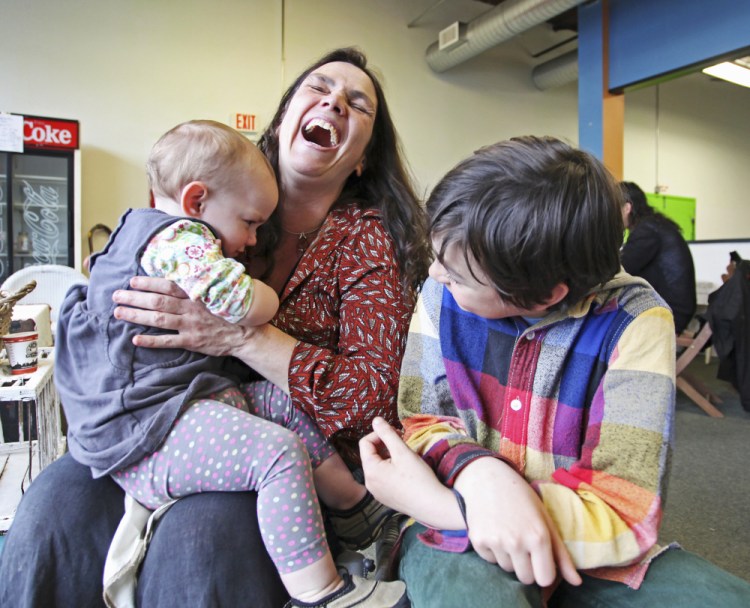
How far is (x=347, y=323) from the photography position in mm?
1163

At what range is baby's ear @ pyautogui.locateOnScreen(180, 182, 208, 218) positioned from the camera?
107cm

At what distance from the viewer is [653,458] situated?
719mm

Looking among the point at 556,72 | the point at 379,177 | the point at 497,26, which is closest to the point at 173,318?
the point at 379,177

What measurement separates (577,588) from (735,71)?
7366 millimetres

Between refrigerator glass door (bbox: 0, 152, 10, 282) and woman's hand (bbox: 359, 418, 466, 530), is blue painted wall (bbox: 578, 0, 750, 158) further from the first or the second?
refrigerator glass door (bbox: 0, 152, 10, 282)

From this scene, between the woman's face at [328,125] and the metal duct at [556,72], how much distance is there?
585 cm

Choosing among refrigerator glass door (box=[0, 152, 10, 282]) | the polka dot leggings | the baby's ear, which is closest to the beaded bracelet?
the polka dot leggings

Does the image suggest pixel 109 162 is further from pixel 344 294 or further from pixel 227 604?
pixel 227 604

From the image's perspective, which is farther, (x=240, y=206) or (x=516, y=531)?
(x=240, y=206)

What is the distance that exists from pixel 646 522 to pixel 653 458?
86mm

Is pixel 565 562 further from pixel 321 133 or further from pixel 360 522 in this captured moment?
pixel 321 133

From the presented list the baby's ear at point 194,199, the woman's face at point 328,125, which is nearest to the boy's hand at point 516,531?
the baby's ear at point 194,199

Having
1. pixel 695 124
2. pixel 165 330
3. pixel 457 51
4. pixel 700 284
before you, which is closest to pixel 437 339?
pixel 165 330

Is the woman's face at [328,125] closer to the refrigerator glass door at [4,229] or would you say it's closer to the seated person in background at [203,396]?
the seated person in background at [203,396]
